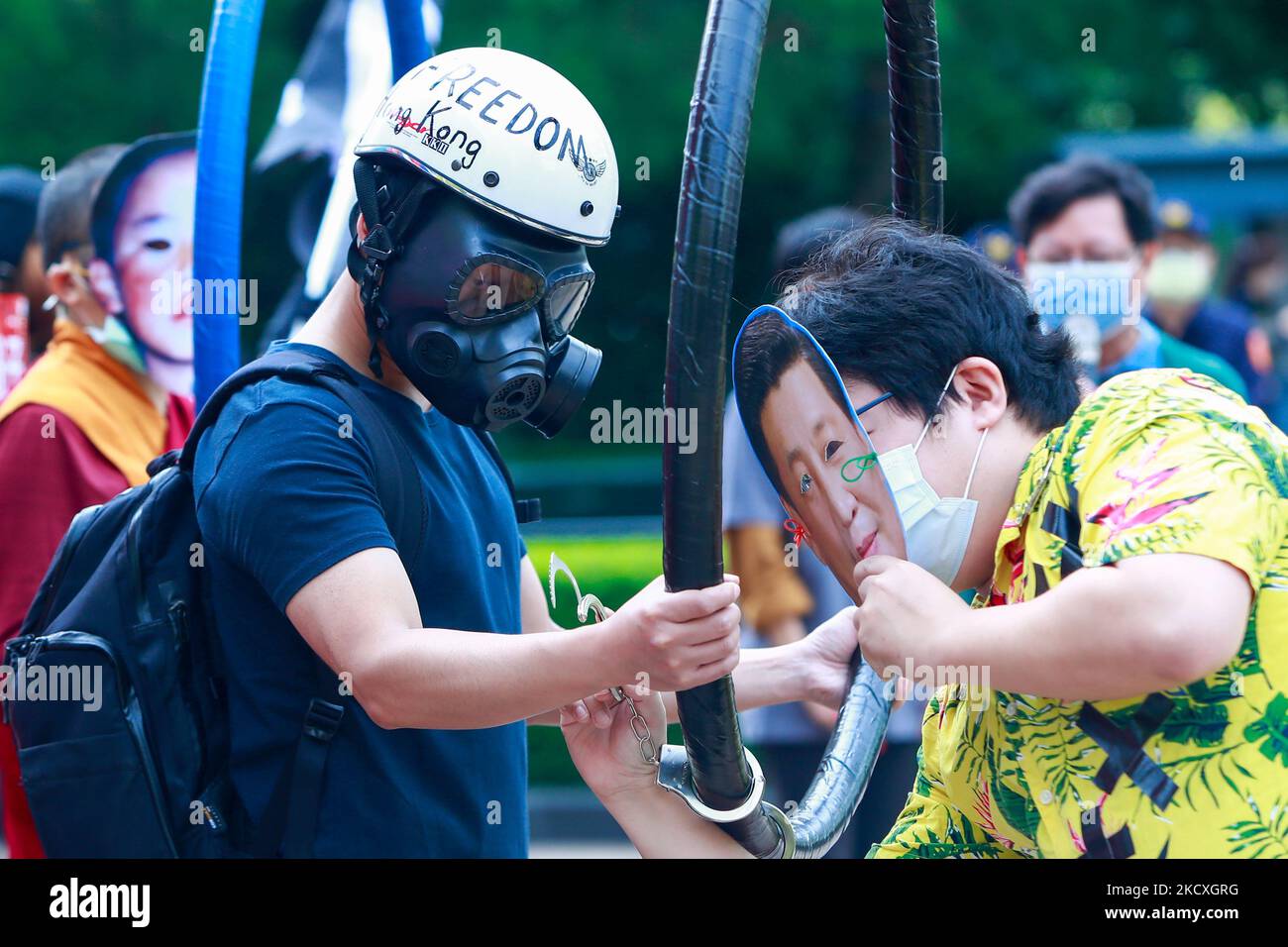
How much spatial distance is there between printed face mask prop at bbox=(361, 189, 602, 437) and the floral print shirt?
0.86 metres

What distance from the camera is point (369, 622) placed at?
213cm

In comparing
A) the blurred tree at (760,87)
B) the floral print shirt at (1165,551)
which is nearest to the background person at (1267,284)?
the blurred tree at (760,87)

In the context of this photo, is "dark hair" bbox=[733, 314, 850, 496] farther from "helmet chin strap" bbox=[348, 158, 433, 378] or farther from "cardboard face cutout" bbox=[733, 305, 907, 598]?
"helmet chin strap" bbox=[348, 158, 433, 378]

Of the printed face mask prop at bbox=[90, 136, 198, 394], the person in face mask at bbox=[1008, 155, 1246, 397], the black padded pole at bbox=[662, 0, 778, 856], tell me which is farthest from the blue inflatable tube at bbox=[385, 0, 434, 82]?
the person in face mask at bbox=[1008, 155, 1246, 397]

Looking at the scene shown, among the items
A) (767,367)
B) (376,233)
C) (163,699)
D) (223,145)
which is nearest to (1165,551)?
→ (767,367)

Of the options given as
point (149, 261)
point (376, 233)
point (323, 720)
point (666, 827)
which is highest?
point (149, 261)

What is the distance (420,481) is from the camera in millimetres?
2396

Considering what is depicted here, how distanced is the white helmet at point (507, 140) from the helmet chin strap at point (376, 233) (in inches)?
1.7

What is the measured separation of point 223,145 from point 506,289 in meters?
1.05

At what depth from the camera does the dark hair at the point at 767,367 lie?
7.04ft

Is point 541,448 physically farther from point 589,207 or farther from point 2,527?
point 589,207

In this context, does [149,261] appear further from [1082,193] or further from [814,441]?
[1082,193]
